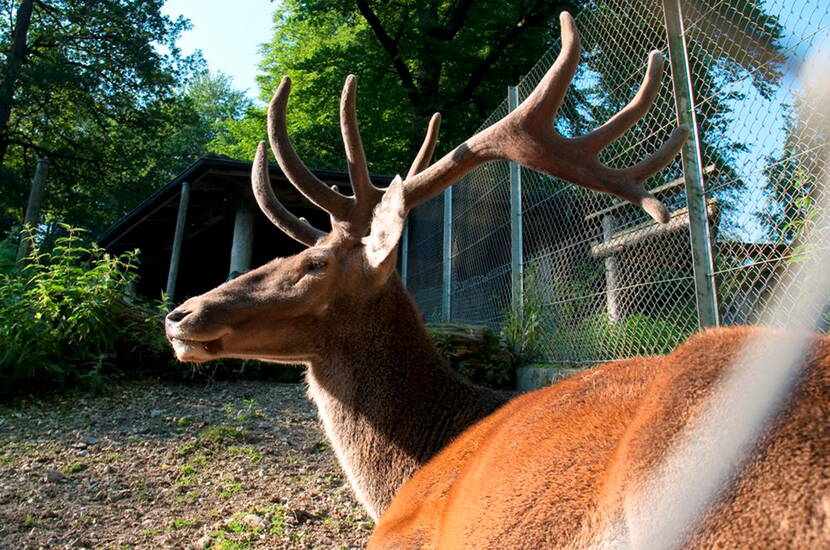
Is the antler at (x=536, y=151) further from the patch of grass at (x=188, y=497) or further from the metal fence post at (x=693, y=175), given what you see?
the patch of grass at (x=188, y=497)

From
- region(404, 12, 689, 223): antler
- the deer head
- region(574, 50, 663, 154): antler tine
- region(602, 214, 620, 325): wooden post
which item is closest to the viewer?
region(404, 12, 689, 223): antler

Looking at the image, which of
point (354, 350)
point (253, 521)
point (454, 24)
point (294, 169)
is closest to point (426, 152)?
point (294, 169)

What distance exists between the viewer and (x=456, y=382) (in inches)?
149

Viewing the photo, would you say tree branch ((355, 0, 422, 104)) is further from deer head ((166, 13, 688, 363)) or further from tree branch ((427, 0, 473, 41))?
deer head ((166, 13, 688, 363))

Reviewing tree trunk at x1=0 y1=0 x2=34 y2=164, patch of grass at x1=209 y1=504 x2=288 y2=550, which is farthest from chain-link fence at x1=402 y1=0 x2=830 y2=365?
tree trunk at x1=0 y1=0 x2=34 y2=164

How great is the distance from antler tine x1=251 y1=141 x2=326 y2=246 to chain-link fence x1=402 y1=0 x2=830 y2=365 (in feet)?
8.09

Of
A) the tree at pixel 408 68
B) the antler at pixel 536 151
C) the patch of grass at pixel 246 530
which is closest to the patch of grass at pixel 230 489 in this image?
the patch of grass at pixel 246 530

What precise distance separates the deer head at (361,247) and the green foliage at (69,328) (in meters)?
4.18

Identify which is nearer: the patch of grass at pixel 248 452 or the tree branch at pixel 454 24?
the patch of grass at pixel 248 452

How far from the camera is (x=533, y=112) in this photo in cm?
354

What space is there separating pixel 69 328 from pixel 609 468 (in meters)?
6.86

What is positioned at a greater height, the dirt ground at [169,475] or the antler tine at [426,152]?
the antler tine at [426,152]

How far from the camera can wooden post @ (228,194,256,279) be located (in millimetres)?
12258

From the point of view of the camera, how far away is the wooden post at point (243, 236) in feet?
40.2
